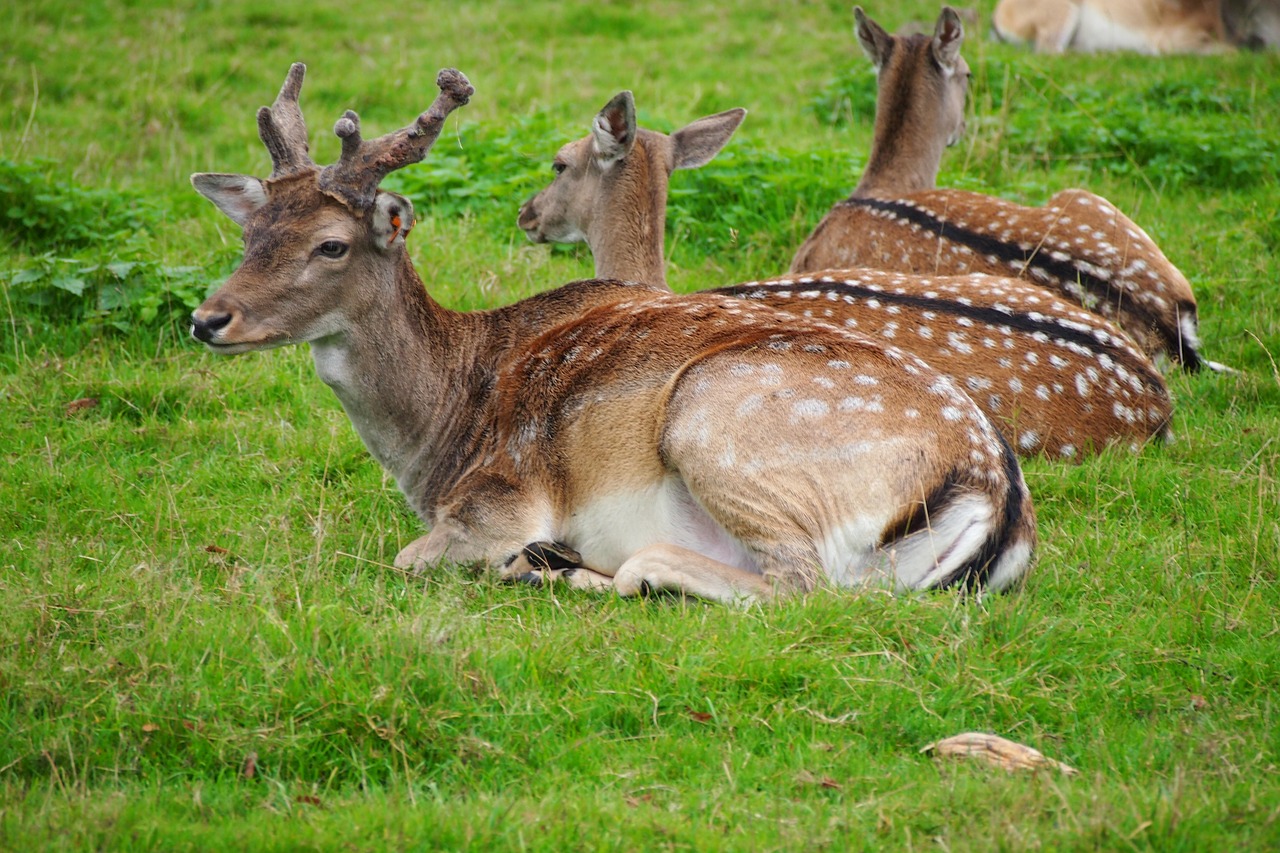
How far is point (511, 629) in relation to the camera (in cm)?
427

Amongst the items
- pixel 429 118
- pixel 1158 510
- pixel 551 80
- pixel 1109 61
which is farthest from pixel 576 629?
pixel 1109 61

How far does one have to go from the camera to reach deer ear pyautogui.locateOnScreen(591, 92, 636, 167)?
673cm

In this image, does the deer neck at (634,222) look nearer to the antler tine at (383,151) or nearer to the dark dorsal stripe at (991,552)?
the antler tine at (383,151)

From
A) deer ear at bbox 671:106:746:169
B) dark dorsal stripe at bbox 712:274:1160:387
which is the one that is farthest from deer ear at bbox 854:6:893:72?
dark dorsal stripe at bbox 712:274:1160:387

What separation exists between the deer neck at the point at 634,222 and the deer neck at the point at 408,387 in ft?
5.54

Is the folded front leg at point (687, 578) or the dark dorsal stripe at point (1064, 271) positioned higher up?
the dark dorsal stripe at point (1064, 271)

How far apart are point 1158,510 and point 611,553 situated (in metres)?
2.08

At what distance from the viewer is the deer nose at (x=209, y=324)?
4762 millimetres

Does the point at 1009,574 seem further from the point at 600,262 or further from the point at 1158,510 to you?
the point at 600,262

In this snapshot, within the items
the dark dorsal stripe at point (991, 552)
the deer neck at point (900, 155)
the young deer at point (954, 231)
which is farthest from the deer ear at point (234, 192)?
the deer neck at point (900, 155)

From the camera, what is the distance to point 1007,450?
4578mm

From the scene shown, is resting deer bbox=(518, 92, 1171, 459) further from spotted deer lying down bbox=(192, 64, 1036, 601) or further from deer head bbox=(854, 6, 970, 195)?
deer head bbox=(854, 6, 970, 195)

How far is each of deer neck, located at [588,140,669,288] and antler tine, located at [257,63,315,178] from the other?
6.59 feet

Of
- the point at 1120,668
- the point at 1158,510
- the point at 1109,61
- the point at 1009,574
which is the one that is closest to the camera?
the point at 1120,668
